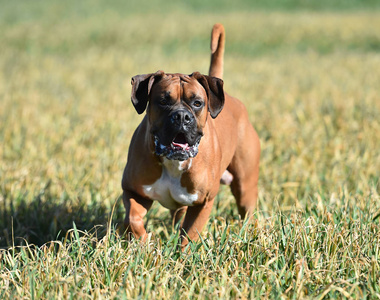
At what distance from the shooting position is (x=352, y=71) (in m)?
14.3

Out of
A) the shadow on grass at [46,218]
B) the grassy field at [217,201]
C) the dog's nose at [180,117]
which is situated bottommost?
the shadow on grass at [46,218]

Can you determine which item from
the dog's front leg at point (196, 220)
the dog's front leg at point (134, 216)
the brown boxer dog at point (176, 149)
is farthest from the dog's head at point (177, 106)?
the dog's front leg at point (196, 220)

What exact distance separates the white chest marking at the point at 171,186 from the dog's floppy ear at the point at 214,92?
428mm

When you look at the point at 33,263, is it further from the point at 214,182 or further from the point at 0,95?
the point at 0,95

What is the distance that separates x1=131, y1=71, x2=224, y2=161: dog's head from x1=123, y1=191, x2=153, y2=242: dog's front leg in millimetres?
477

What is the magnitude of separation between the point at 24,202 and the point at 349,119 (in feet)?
17.8

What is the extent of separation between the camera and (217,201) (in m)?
5.50

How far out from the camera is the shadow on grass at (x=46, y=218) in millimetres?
4836

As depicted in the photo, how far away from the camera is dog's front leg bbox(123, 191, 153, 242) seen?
12.6 ft

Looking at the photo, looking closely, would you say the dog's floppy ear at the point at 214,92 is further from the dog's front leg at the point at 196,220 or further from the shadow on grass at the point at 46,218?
the shadow on grass at the point at 46,218

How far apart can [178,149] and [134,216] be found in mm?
615

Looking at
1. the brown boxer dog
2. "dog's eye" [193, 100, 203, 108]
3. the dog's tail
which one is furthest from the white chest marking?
the dog's tail

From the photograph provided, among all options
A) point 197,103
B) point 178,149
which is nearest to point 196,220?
point 178,149

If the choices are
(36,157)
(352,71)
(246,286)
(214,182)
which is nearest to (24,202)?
(36,157)
